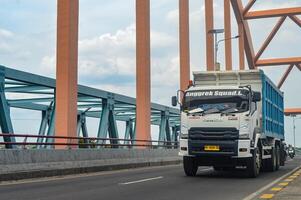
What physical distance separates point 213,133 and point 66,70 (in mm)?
10103

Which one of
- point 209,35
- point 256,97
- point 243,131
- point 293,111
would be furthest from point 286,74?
point 243,131

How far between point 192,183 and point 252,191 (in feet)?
8.19

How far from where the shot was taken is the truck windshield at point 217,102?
16297 mm

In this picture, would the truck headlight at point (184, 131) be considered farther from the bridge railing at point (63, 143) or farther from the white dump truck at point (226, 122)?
the bridge railing at point (63, 143)

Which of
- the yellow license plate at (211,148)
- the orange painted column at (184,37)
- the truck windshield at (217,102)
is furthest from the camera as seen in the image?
the orange painted column at (184,37)

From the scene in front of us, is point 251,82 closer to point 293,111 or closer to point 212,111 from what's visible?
point 212,111

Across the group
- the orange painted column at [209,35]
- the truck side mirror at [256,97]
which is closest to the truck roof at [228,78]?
the truck side mirror at [256,97]

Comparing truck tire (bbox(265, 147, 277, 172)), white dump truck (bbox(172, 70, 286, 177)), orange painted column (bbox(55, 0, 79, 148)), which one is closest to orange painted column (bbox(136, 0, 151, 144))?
orange painted column (bbox(55, 0, 79, 148))

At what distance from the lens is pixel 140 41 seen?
34.5 m

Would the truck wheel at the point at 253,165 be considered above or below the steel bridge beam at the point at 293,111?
below

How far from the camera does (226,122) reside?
15.9 m

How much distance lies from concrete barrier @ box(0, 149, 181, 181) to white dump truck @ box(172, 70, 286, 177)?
4.01 m

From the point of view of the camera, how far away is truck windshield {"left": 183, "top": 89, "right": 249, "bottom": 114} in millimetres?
16297

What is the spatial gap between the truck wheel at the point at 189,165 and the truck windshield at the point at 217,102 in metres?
1.64
